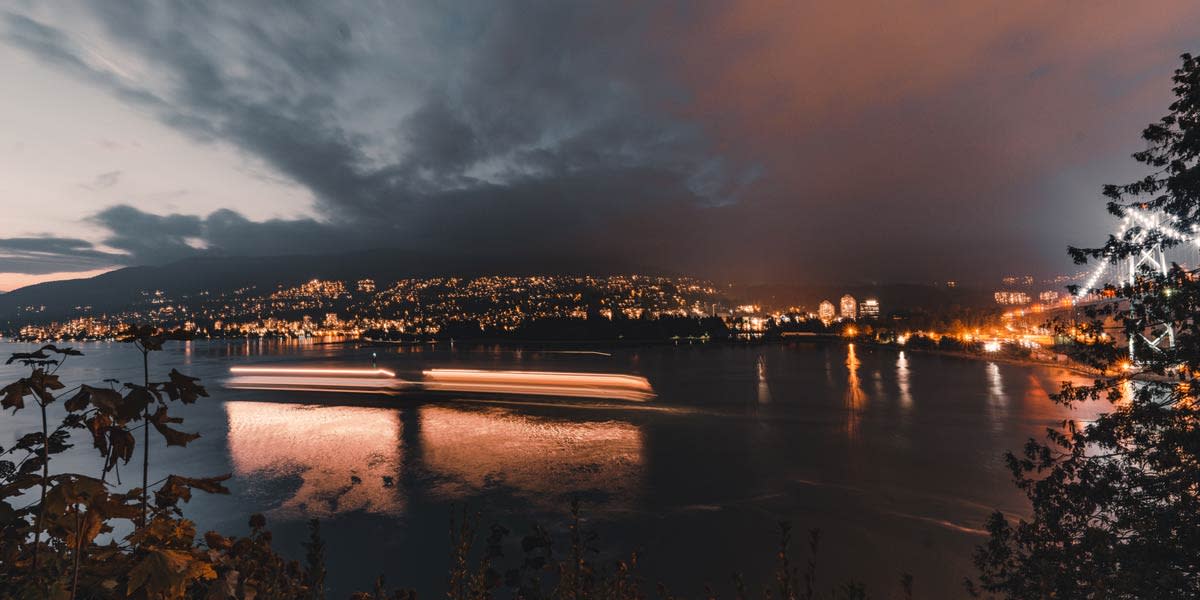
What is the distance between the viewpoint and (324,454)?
16625 mm

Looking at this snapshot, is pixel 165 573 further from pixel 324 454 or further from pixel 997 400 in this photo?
pixel 997 400

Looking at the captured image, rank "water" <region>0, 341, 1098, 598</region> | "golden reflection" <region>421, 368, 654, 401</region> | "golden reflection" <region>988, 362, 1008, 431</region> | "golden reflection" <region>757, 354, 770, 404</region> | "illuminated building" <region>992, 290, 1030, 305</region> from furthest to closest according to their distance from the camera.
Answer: "illuminated building" <region>992, 290, 1030, 305</region>
"golden reflection" <region>421, 368, 654, 401</region>
"golden reflection" <region>757, 354, 770, 404</region>
"golden reflection" <region>988, 362, 1008, 431</region>
"water" <region>0, 341, 1098, 598</region>

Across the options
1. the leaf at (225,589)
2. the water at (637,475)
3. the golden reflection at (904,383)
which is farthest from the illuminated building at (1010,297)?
the leaf at (225,589)

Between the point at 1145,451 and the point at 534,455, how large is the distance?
1373 centimetres

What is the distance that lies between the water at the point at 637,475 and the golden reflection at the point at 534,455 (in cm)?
9

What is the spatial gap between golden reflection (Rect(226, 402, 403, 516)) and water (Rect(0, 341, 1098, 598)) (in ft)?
0.30

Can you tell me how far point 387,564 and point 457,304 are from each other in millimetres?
161343

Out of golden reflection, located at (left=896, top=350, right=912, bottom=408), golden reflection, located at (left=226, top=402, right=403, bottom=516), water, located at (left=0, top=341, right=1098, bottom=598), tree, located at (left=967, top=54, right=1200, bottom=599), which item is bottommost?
golden reflection, located at (left=896, top=350, right=912, bottom=408)

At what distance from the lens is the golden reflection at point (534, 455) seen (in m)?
13.2

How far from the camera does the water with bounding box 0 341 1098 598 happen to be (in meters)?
9.59

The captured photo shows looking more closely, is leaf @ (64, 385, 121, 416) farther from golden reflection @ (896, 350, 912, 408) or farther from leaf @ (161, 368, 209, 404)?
golden reflection @ (896, 350, 912, 408)

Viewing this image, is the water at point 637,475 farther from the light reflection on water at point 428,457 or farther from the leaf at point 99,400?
the leaf at point 99,400

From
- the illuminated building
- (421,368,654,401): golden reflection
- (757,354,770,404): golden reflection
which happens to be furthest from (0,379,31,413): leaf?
the illuminated building

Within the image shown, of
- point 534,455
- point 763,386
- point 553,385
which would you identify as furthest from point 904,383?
point 534,455
